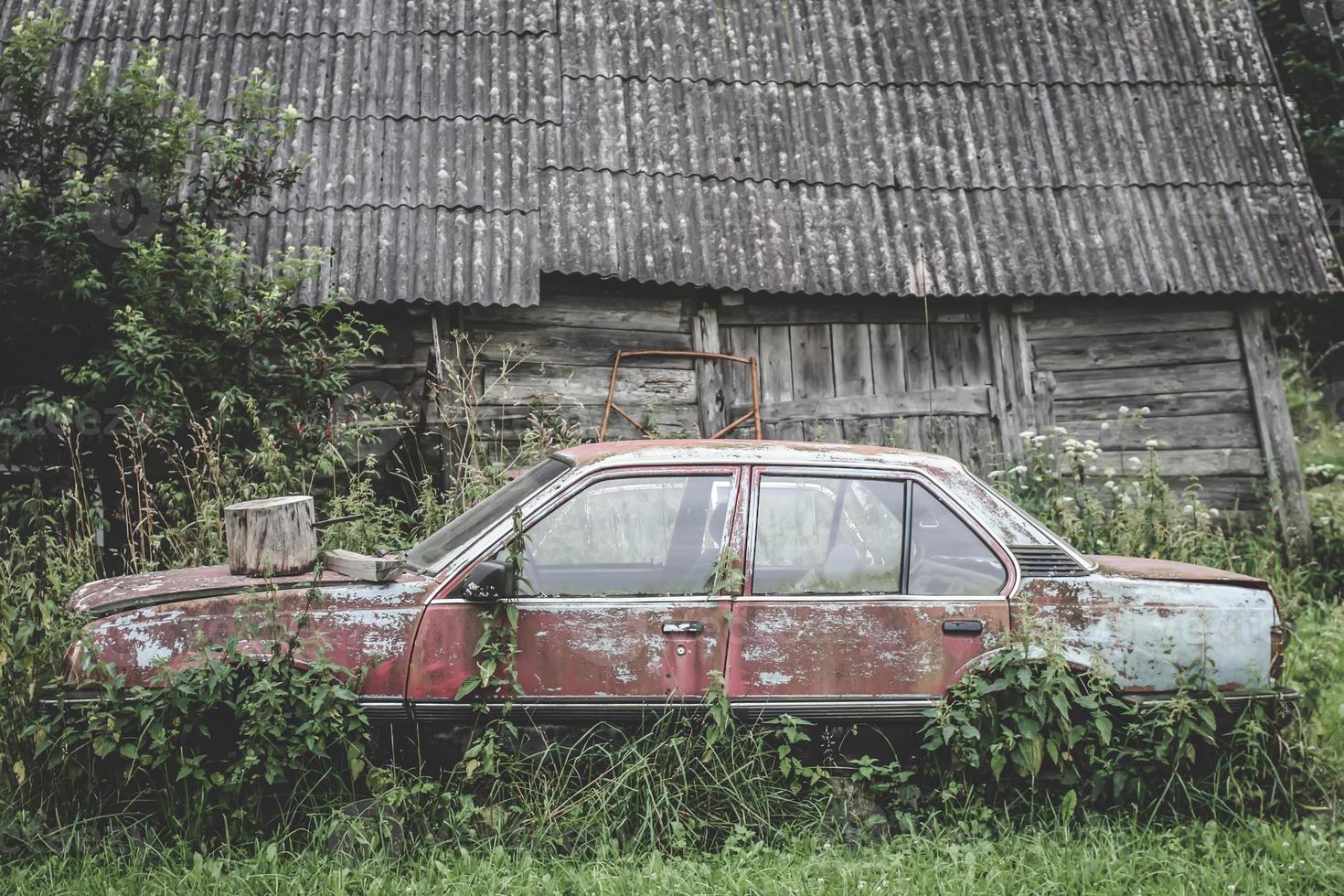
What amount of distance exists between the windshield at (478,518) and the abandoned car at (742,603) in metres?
0.02

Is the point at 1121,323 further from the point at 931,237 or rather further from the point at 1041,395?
the point at 931,237

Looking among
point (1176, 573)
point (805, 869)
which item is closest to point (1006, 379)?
point (1176, 573)

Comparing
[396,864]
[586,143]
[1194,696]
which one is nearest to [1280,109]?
[586,143]

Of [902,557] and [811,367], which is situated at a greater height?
[811,367]

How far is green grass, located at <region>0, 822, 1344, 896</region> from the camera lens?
3318mm

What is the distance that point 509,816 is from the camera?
12.0ft

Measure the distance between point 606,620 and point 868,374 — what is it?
A: 5145 millimetres

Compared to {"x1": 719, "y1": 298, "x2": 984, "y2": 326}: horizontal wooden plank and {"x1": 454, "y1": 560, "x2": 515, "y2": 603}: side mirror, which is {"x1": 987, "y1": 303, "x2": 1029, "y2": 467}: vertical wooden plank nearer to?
{"x1": 719, "y1": 298, "x2": 984, "y2": 326}: horizontal wooden plank

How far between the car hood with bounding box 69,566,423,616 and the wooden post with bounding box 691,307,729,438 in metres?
4.63

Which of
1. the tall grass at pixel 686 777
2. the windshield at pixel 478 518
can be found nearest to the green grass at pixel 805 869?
the tall grass at pixel 686 777

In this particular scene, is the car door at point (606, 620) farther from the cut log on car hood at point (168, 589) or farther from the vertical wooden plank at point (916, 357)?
the vertical wooden plank at point (916, 357)

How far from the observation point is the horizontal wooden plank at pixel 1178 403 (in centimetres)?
868

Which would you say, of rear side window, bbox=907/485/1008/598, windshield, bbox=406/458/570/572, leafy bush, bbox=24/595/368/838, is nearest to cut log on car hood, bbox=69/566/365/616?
leafy bush, bbox=24/595/368/838

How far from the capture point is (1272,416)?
8.64 meters
